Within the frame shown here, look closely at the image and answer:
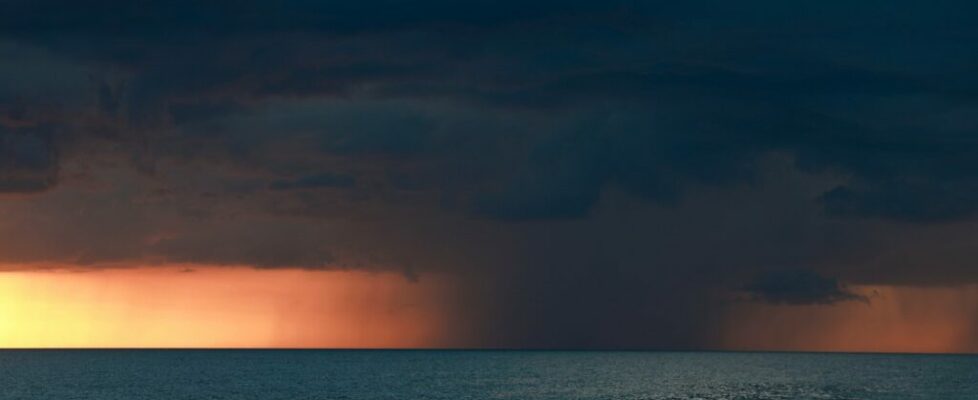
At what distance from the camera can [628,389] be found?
165500 millimetres

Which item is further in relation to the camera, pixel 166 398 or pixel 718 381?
pixel 718 381

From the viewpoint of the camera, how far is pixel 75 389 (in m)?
164

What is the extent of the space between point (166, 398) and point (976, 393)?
10950cm

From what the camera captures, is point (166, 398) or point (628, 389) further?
point (628, 389)

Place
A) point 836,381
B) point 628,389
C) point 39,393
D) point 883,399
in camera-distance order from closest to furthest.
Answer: point 883,399
point 39,393
point 628,389
point 836,381

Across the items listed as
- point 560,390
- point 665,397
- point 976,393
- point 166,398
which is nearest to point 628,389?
point 560,390

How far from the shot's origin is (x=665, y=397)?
14488 cm

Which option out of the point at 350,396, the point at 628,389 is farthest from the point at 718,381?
the point at 350,396

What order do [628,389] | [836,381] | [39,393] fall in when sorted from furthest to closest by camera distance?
1. [836,381]
2. [628,389]
3. [39,393]

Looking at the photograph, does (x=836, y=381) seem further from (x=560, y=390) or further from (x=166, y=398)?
(x=166, y=398)

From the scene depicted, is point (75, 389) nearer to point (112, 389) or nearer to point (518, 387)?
point (112, 389)

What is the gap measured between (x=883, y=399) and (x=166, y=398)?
8769cm

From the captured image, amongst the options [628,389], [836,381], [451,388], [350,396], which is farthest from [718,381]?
[350,396]

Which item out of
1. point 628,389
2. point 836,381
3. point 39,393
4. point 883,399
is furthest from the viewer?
point 836,381
